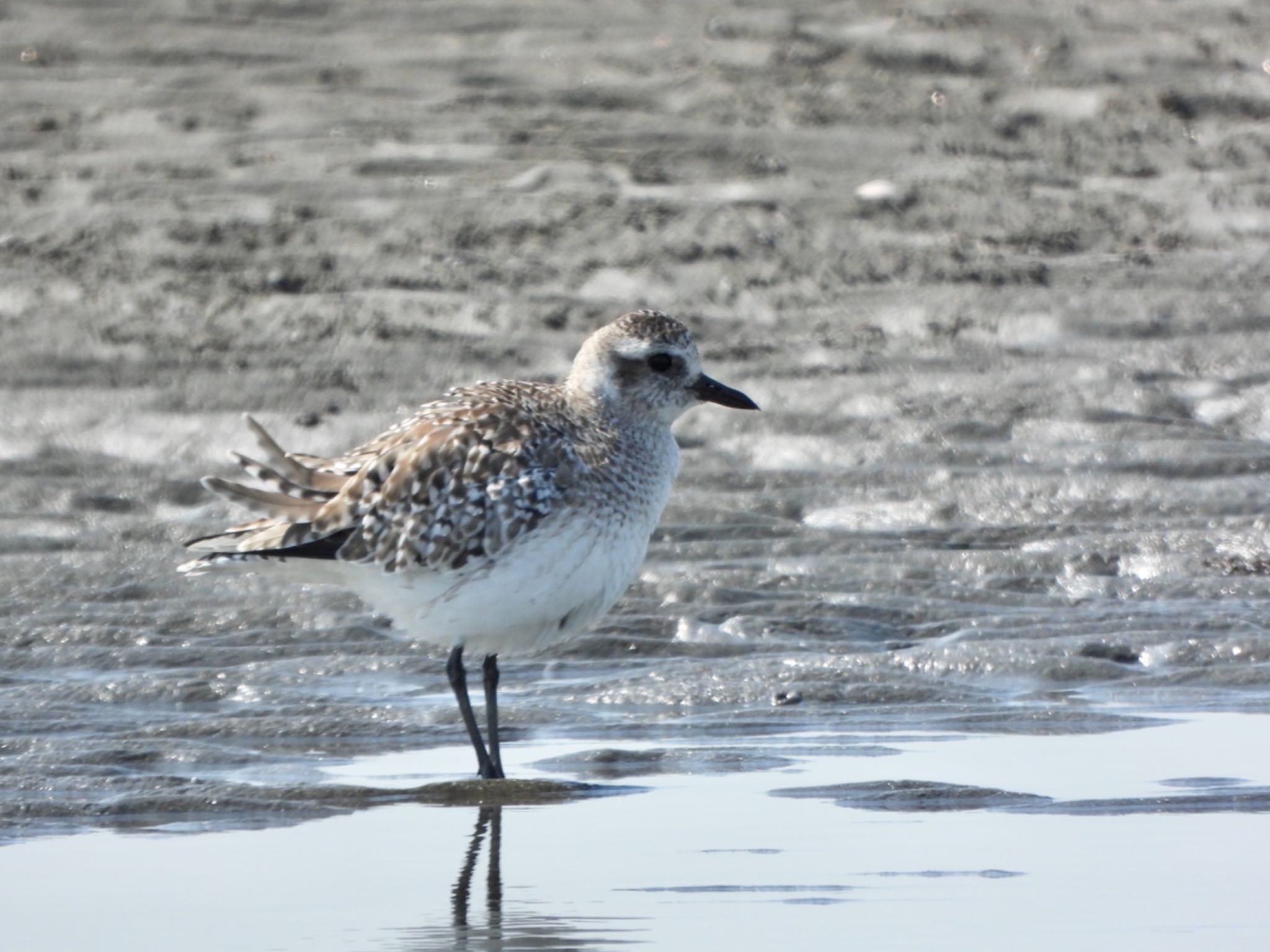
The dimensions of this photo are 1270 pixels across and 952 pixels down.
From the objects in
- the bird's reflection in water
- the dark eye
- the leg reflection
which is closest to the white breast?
the dark eye

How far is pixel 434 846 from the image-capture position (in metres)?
6.42

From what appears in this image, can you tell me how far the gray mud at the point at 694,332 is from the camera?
27.8 ft

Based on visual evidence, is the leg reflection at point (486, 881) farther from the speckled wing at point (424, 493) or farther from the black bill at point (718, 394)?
the black bill at point (718, 394)

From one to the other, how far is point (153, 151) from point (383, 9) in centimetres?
219

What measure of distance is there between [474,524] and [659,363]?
3.61 feet

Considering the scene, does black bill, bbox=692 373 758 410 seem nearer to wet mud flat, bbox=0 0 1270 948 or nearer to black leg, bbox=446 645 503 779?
wet mud flat, bbox=0 0 1270 948

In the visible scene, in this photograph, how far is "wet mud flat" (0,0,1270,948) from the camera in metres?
7.05

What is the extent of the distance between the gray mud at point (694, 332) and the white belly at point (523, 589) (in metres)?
0.50

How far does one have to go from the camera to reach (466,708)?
755 cm

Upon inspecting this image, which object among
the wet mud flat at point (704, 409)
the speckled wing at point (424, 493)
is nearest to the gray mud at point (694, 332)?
the wet mud flat at point (704, 409)

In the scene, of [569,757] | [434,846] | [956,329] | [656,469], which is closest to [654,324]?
[656,469]

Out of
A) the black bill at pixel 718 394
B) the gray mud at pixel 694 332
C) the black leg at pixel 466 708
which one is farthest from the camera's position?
the gray mud at pixel 694 332

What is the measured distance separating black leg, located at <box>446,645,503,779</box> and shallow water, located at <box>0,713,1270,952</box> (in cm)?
16

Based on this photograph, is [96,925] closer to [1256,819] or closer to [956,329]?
[1256,819]
